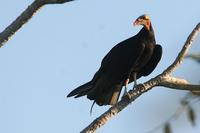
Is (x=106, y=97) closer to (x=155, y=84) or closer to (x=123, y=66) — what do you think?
(x=123, y=66)

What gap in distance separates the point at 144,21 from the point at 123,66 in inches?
32.6

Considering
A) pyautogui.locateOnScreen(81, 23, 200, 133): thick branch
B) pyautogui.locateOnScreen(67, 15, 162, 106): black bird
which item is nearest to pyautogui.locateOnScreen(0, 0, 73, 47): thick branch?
pyautogui.locateOnScreen(81, 23, 200, 133): thick branch

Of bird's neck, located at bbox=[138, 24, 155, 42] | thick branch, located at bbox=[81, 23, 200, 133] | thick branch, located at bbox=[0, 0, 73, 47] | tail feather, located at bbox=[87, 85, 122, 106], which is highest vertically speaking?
thick branch, located at bbox=[0, 0, 73, 47]

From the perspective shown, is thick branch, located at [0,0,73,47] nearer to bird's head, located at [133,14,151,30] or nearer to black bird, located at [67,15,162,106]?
black bird, located at [67,15,162,106]

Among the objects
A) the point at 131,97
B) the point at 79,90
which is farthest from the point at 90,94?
the point at 131,97

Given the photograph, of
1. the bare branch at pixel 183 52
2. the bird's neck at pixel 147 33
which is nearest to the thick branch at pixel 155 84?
the bare branch at pixel 183 52

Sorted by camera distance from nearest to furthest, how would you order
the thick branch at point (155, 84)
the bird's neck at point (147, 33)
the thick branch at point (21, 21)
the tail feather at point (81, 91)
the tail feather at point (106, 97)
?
1. the thick branch at point (155, 84)
2. the thick branch at point (21, 21)
3. the tail feather at point (81, 91)
4. the tail feather at point (106, 97)
5. the bird's neck at point (147, 33)

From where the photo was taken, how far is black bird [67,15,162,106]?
4.70 meters

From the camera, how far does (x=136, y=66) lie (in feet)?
18.0

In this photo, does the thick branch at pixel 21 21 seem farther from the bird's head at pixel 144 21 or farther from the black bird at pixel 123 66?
the bird's head at pixel 144 21

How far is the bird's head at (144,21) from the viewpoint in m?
5.86

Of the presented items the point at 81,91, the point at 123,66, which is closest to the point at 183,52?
the point at 81,91

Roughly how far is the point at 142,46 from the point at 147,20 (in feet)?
1.66

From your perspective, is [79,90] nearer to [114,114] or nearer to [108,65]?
[108,65]
